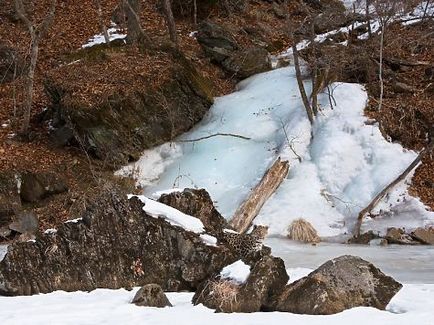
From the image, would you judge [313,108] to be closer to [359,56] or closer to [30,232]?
[359,56]

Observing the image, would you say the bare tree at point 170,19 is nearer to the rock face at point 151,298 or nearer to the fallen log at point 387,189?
the fallen log at point 387,189

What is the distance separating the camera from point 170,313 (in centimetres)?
577

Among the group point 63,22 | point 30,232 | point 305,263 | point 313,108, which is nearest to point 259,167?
point 313,108

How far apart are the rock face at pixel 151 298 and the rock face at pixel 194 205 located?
231cm

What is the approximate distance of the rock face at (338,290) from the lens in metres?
5.68

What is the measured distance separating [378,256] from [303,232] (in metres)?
1.80

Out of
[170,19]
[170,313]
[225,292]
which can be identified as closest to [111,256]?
[170,313]

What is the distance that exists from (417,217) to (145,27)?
42.0 ft

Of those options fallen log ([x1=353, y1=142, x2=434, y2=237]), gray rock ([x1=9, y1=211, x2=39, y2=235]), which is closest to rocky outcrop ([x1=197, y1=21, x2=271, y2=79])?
fallen log ([x1=353, y1=142, x2=434, y2=237])

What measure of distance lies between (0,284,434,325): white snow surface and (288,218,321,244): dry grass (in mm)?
4434

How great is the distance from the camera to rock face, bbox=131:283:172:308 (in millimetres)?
6094

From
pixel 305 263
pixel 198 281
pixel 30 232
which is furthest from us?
pixel 30 232

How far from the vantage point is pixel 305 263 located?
30.6 feet

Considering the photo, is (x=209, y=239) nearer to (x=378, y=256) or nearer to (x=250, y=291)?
(x=250, y=291)
